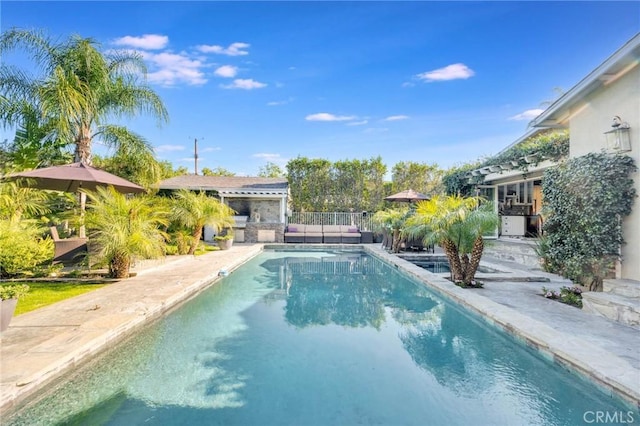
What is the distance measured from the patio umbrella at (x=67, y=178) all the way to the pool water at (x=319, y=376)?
4.64 meters

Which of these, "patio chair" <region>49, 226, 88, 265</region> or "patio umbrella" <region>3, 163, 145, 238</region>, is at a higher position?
"patio umbrella" <region>3, 163, 145, 238</region>

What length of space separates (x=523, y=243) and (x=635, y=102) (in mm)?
7188

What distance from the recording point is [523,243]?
12508 mm

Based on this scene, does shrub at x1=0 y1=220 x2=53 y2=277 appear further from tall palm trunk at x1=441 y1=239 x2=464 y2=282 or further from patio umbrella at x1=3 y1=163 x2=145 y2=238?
tall palm trunk at x1=441 y1=239 x2=464 y2=282

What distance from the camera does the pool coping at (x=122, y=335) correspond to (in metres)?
3.53

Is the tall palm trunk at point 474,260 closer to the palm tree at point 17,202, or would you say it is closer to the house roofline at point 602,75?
the house roofline at point 602,75

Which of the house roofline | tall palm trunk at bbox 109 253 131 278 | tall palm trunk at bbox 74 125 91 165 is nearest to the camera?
the house roofline

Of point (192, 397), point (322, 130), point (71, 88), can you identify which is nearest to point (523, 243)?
point (192, 397)

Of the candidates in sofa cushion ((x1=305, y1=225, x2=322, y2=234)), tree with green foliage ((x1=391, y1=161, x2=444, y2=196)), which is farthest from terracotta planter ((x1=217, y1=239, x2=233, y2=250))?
tree with green foliage ((x1=391, y1=161, x2=444, y2=196))

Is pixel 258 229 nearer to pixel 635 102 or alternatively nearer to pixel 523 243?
pixel 523 243

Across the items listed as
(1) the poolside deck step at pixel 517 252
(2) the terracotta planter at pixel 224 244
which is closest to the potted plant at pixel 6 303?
(1) the poolside deck step at pixel 517 252

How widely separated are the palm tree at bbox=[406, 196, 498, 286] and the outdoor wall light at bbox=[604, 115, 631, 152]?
2.70 metres

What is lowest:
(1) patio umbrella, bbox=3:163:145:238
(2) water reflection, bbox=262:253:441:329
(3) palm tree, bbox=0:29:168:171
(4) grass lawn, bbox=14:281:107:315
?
(2) water reflection, bbox=262:253:441:329

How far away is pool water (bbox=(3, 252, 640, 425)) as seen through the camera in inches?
138
